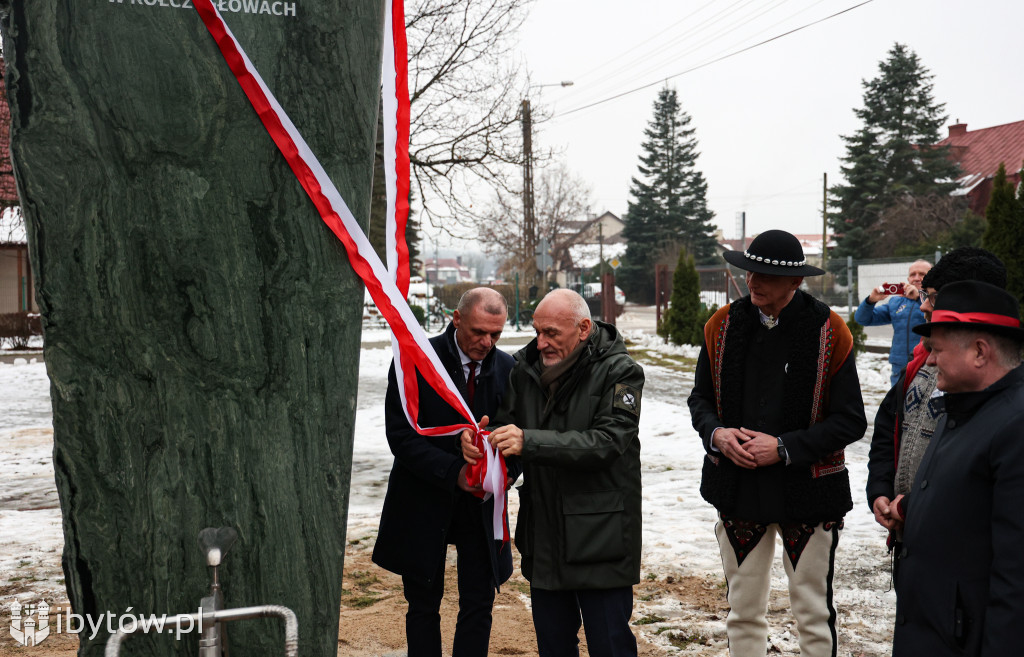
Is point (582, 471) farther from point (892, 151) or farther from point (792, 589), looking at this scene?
point (892, 151)

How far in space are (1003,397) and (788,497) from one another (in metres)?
1.12

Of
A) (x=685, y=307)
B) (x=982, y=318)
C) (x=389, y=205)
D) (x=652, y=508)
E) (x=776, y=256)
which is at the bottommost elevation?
(x=652, y=508)

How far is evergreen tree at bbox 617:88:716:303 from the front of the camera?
4962cm

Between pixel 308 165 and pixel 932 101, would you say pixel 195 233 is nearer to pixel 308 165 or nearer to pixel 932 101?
pixel 308 165

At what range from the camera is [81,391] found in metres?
1.93

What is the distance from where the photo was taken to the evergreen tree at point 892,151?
3662cm

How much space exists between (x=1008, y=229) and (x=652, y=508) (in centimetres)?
617

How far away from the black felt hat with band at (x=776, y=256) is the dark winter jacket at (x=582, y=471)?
0.61m

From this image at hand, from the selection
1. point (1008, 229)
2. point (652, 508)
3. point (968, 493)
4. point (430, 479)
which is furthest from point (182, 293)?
point (1008, 229)

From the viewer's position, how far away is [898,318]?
247 inches

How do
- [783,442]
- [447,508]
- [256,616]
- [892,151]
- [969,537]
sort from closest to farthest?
1. [256,616]
2. [969,537]
3. [783,442]
4. [447,508]
5. [892,151]

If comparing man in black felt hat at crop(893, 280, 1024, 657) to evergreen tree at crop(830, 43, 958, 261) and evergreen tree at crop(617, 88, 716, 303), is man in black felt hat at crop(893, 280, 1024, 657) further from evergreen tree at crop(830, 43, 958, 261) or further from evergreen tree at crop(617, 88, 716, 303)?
evergreen tree at crop(617, 88, 716, 303)

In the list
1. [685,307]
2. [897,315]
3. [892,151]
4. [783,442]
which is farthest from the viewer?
[892,151]

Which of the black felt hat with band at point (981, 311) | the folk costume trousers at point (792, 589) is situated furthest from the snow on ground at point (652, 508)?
the black felt hat with band at point (981, 311)
